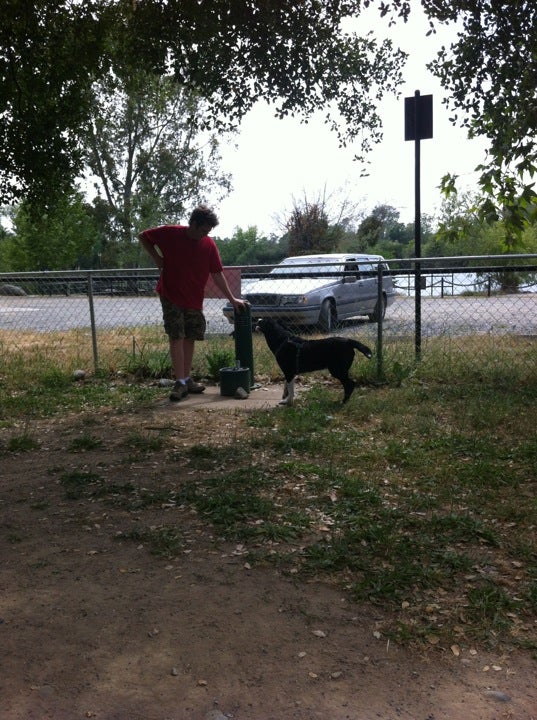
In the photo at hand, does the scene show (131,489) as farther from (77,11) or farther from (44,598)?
(77,11)

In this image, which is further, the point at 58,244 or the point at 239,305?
the point at 58,244

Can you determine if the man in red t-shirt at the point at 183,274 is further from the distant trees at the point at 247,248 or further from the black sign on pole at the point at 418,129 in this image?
the distant trees at the point at 247,248

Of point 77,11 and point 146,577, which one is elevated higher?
point 77,11

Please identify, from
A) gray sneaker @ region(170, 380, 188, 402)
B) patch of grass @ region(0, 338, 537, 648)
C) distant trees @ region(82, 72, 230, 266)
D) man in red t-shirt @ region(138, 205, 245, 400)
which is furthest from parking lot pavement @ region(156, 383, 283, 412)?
distant trees @ region(82, 72, 230, 266)

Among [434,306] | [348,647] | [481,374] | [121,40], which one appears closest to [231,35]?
Result: [121,40]

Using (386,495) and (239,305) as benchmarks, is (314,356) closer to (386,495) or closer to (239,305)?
(239,305)

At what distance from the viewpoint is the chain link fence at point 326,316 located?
759 centimetres

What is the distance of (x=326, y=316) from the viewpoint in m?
9.49

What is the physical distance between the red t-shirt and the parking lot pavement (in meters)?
0.92

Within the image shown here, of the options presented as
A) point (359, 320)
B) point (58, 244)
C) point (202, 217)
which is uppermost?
point (58, 244)

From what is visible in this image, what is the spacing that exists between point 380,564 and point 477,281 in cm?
500

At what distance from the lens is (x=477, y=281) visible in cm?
781

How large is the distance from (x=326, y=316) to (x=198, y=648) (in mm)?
6994

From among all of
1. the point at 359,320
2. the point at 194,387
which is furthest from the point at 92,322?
the point at 359,320
